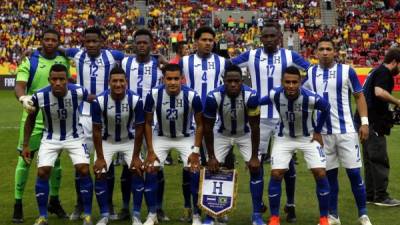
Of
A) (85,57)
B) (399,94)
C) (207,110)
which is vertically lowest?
(399,94)

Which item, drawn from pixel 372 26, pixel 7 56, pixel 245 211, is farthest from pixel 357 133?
pixel 372 26

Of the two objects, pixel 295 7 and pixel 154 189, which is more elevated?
pixel 295 7

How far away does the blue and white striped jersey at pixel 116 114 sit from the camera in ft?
27.0

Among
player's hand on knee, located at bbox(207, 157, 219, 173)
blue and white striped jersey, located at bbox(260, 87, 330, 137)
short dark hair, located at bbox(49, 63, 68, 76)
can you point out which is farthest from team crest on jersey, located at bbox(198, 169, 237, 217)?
short dark hair, located at bbox(49, 63, 68, 76)

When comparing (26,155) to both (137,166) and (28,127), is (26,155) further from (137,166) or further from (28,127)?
(137,166)

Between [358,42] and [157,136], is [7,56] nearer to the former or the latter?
[358,42]

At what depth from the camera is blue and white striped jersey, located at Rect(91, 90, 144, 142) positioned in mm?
8242

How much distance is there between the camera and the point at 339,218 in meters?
8.82

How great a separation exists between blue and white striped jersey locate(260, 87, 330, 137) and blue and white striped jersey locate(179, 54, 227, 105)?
40.1 inches

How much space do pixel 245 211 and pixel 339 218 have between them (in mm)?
1211

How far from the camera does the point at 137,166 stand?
820cm

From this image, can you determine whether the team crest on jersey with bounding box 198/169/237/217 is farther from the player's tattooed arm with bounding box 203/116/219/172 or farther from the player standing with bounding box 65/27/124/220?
the player standing with bounding box 65/27/124/220

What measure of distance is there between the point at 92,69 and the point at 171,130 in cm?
143

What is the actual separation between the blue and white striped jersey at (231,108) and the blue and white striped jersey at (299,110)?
200 millimetres
